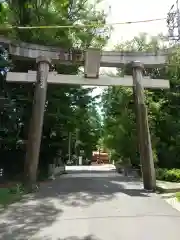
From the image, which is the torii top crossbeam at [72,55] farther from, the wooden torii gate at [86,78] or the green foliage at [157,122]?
the green foliage at [157,122]

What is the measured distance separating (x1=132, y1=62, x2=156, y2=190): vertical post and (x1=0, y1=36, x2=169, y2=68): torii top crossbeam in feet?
3.37

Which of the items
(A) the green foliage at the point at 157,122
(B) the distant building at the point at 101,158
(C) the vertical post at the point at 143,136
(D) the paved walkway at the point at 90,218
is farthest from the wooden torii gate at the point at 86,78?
(B) the distant building at the point at 101,158

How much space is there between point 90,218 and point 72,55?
35.6ft

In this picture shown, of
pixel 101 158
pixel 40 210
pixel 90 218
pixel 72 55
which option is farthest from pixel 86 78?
pixel 101 158

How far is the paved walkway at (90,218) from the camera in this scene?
7.55 meters

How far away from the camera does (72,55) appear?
18.4 meters

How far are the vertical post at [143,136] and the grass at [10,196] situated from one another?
5.79 meters

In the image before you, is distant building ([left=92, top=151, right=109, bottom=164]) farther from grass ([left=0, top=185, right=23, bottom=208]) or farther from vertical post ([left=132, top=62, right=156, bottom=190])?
grass ([left=0, top=185, right=23, bottom=208])

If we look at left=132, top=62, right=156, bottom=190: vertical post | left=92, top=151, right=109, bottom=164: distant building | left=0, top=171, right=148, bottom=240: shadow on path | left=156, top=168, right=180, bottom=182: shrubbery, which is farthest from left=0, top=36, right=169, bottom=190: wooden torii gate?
left=92, top=151, right=109, bottom=164: distant building

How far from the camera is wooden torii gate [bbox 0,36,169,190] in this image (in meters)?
16.5

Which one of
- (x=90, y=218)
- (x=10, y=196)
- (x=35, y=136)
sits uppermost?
(x=35, y=136)

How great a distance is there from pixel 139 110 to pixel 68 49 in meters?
4.91

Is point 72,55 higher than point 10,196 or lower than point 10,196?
higher

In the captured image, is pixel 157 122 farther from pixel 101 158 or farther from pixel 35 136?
pixel 101 158
